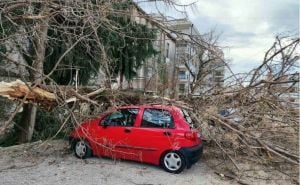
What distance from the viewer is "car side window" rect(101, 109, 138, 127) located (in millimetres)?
8094

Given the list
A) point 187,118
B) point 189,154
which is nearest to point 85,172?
point 189,154

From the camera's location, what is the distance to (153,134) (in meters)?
7.76

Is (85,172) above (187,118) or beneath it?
beneath

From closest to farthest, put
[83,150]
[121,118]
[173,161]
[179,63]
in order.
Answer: [173,161] → [121,118] → [83,150] → [179,63]

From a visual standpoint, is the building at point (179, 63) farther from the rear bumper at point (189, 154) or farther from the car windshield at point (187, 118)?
the rear bumper at point (189, 154)

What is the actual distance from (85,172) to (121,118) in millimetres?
1547

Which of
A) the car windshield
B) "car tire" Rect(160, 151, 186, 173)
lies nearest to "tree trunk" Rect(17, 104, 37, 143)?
"car tire" Rect(160, 151, 186, 173)

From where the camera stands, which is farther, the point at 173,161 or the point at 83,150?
the point at 83,150

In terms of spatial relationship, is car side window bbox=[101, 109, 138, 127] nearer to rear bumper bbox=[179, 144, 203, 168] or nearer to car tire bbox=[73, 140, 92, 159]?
car tire bbox=[73, 140, 92, 159]

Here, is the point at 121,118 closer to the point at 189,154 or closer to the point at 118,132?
the point at 118,132

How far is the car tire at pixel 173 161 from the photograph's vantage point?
7.48 metres

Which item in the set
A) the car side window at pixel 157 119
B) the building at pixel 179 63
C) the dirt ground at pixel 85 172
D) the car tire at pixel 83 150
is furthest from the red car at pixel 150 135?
the building at pixel 179 63

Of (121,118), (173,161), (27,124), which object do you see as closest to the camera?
(173,161)

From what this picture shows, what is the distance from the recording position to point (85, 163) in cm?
816
